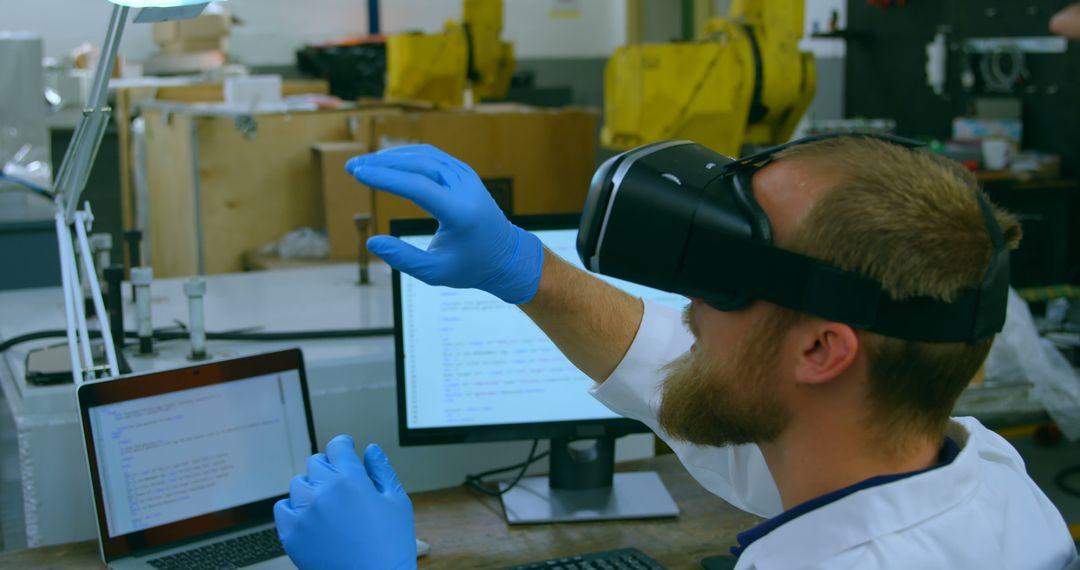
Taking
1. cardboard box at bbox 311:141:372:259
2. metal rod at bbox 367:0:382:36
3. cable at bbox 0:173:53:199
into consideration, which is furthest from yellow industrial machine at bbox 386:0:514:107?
metal rod at bbox 367:0:382:36

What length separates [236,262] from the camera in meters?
3.05

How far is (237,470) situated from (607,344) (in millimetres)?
498

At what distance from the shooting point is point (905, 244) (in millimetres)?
764

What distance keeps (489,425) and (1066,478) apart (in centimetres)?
113

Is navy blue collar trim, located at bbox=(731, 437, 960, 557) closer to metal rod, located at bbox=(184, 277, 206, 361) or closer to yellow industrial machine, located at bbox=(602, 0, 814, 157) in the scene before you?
metal rod, located at bbox=(184, 277, 206, 361)

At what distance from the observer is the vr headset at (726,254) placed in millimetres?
778

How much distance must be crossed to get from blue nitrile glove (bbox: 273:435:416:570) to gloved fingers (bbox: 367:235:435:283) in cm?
18

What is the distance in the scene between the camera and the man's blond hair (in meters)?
0.77

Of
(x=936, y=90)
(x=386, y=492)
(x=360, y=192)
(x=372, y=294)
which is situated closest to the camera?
(x=386, y=492)

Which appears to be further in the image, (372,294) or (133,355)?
(372,294)

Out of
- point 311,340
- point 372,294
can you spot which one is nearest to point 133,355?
point 311,340

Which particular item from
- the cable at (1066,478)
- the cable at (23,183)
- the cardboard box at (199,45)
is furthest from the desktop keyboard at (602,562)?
the cardboard box at (199,45)

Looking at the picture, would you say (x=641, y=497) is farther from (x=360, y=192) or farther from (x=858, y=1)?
(x=858, y=1)

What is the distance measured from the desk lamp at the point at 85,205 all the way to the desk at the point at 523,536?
0.79 ft
